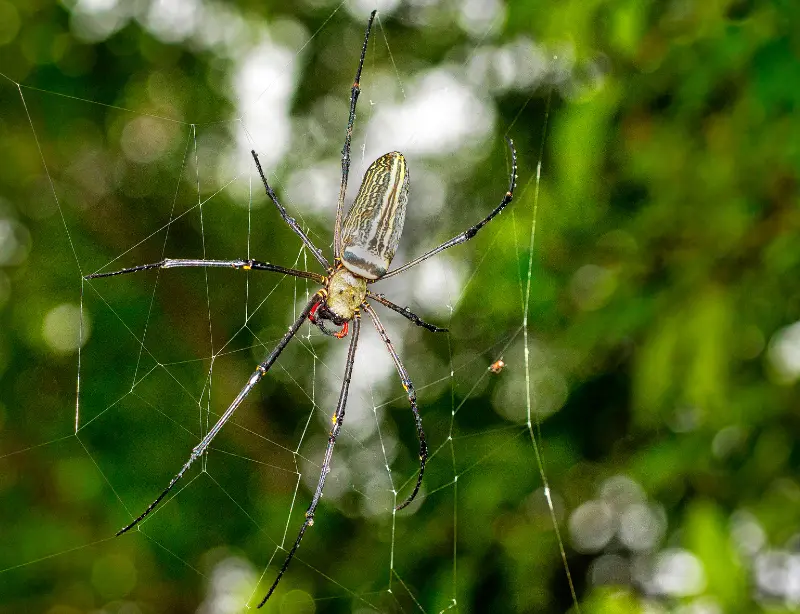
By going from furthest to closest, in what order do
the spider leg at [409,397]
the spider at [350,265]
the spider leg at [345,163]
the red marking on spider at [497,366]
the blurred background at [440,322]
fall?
the red marking on spider at [497,366], the spider leg at [409,397], the spider leg at [345,163], the spider at [350,265], the blurred background at [440,322]

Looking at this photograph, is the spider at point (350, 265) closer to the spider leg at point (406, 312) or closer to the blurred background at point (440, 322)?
the spider leg at point (406, 312)

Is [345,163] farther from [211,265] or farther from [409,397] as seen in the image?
[409,397]

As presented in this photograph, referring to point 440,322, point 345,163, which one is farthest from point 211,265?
point 440,322

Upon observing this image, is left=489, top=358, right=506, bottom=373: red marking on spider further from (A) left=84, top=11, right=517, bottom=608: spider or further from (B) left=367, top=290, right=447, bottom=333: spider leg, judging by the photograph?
(A) left=84, top=11, right=517, bottom=608: spider

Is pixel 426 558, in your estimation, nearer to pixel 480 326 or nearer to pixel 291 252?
pixel 480 326

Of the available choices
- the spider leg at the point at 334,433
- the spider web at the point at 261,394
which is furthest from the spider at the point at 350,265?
the spider web at the point at 261,394

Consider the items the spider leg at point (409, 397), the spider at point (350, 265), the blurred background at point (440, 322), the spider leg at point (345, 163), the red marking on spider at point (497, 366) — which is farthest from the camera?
the red marking on spider at point (497, 366)

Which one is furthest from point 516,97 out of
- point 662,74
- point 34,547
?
point 34,547
